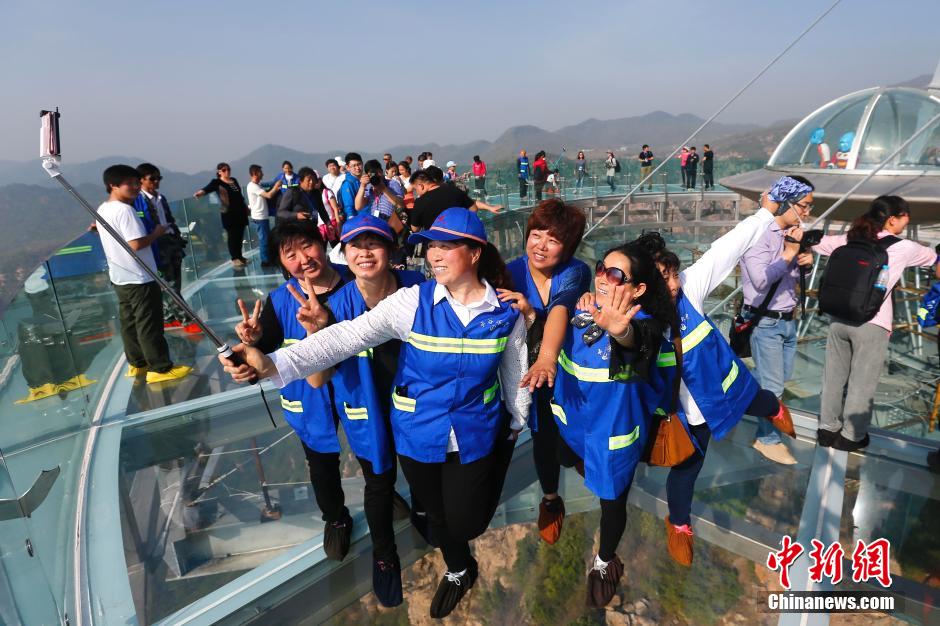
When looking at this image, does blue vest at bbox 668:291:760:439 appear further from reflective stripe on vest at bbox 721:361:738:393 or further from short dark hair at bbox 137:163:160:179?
short dark hair at bbox 137:163:160:179

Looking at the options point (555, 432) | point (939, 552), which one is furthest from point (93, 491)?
point (939, 552)

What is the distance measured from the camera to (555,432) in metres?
2.70

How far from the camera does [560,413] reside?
2.34m

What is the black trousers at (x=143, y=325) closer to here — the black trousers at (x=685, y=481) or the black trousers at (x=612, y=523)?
the black trousers at (x=612, y=523)

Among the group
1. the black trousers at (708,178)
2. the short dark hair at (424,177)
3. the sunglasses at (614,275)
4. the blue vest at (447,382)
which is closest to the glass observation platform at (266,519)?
the blue vest at (447,382)

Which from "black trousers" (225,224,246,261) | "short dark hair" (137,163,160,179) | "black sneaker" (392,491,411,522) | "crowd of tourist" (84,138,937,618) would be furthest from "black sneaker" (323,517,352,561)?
"black trousers" (225,224,246,261)

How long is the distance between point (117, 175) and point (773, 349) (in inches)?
188

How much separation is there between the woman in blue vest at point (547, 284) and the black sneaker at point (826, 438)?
193cm

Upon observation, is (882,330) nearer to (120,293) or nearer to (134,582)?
(134,582)

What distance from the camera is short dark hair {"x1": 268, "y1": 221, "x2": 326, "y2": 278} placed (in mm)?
2293

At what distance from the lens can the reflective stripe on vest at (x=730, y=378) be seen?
7.73ft

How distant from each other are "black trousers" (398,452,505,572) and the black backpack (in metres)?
2.39

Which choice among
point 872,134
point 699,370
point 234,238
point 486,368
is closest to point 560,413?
Result: point 486,368

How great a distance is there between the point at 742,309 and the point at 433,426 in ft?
8.47
